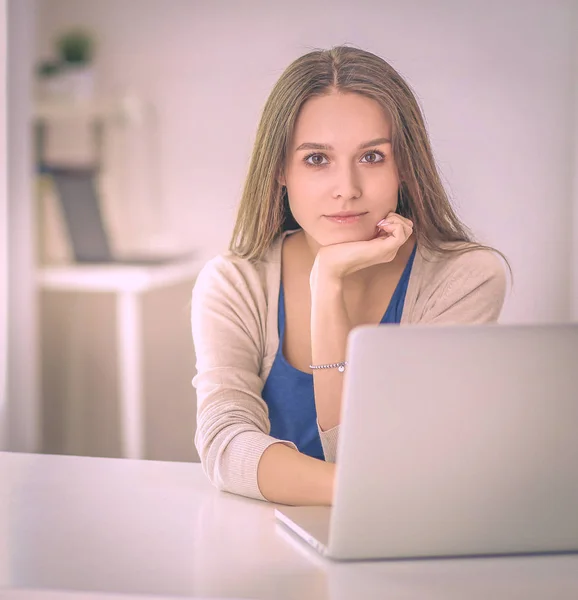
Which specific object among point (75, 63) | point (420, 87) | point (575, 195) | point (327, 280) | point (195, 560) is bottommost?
point (195, 560)

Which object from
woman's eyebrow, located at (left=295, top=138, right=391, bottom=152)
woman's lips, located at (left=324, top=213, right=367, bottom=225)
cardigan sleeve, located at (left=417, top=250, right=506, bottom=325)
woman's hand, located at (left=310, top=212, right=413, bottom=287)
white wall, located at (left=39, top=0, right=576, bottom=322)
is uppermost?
white wall, located at (left=39, top=0, right=576, bottom=322)

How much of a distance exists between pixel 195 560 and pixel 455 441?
0.88ft

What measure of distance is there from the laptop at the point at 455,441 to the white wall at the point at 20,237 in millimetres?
2783

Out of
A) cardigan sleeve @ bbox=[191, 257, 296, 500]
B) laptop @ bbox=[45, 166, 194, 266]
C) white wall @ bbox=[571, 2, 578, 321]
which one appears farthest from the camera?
white wall @ bbox=[571, 2, 578, 321]

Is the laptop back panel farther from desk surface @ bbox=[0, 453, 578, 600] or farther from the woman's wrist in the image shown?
the woman's wrist

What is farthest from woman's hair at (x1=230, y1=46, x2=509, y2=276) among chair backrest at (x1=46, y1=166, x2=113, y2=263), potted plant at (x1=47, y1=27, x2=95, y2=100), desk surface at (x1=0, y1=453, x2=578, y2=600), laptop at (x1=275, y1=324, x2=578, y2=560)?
potted plant at (x1=47, y1=27, x2=95, y2=100)

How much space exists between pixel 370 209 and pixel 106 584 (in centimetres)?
89

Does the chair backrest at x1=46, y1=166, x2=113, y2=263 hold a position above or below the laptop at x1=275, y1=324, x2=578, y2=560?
above

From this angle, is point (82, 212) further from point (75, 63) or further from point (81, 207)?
point (75, 63)

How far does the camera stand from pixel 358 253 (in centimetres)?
148

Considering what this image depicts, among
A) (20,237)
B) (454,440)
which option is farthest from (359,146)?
(20,237)

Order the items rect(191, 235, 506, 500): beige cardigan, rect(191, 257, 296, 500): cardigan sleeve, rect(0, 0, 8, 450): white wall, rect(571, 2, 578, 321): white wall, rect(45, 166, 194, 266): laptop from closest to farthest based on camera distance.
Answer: rect(191, 257, 296, 500): cardigan sleeve, rect(191, 235, 506, 500): beige cardigan, rect(0, 0, 8, 450): white wall, rect(45, 166, 194, 266): laptop, rect(571, 2, 578, 321): white wall

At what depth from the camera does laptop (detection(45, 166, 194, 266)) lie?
11.1 ft

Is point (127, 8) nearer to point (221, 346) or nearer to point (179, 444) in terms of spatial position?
point (179, 444)
